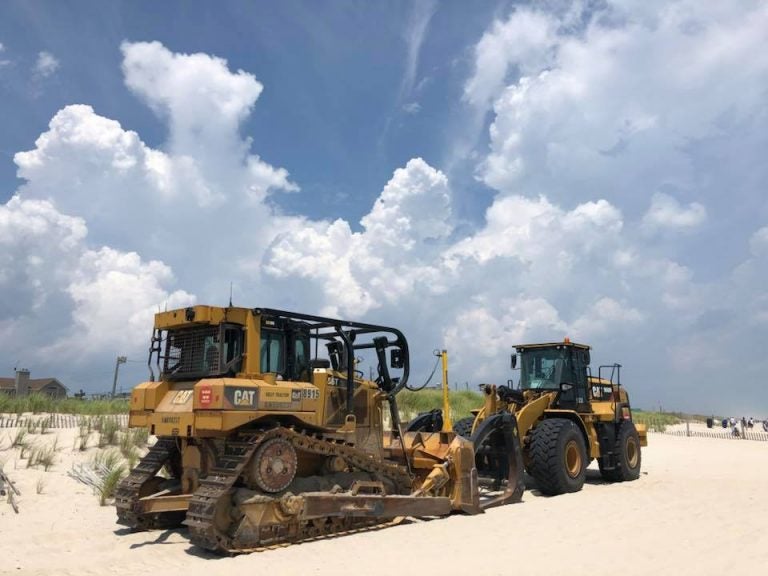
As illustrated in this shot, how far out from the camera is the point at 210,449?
8.56m

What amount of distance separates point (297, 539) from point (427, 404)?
2144 centimetres

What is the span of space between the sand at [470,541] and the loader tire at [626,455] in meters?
1.96

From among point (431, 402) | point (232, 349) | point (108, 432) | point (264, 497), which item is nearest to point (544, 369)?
point (232, 349)

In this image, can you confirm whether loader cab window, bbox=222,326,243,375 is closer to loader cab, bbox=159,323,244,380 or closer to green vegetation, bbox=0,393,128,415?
loader cab, bbox=159,323,244,380

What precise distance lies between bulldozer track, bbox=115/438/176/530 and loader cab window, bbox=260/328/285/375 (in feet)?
6.49

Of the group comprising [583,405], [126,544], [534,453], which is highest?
[583,405]

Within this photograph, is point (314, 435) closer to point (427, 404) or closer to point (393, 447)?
point (393, 447)

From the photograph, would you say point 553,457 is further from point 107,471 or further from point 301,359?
point 107,471

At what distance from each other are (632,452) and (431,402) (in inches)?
576

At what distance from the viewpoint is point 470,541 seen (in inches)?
338

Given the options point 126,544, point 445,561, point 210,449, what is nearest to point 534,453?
point 445,561

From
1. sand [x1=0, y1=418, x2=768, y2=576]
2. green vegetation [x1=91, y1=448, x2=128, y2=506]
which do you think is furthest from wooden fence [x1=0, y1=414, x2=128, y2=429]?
sand [x1=0, y1=418, x2=768, y2=576]

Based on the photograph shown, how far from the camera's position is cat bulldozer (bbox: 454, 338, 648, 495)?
1273cm

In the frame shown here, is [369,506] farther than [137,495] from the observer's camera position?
Yes
